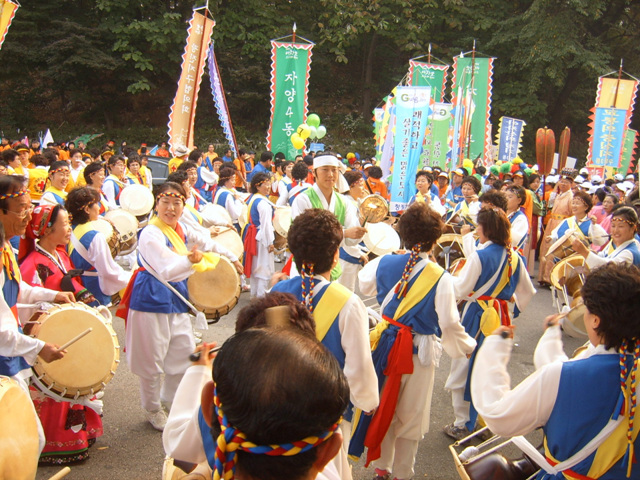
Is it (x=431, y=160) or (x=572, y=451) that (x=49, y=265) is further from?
(x=431, y=160)

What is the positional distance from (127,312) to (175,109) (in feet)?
25.8

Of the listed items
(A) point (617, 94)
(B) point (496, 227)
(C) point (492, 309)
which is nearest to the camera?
(B) point (496, 227)

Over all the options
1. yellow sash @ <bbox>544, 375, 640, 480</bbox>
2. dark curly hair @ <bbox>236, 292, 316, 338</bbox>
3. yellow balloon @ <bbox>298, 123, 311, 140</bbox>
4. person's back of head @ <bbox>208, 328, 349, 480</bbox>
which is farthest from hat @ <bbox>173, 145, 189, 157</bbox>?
person's back of head @ <bbox>208, 328, 349, 480</bbox>

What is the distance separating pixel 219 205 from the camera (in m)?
8.00

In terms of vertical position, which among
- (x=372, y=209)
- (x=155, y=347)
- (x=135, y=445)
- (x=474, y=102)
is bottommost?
(x=135, y=445)

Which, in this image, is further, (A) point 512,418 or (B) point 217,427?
(A) point 512,418

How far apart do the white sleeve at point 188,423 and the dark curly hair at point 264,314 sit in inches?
7.6

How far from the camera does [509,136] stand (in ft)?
58.5

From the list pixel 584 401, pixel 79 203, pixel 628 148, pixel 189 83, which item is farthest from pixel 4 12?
pixel 628 148

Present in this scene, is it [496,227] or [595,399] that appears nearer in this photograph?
[595,399]

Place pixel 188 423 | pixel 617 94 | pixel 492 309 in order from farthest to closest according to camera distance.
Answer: pixel 617 94 → pixel 492 309 → pixel 188 423

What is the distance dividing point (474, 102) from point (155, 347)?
45.7 ft

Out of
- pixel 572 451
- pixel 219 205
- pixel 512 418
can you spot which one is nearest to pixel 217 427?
pixel 512 418

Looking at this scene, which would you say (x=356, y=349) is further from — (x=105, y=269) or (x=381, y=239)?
(x=381, y=239)
